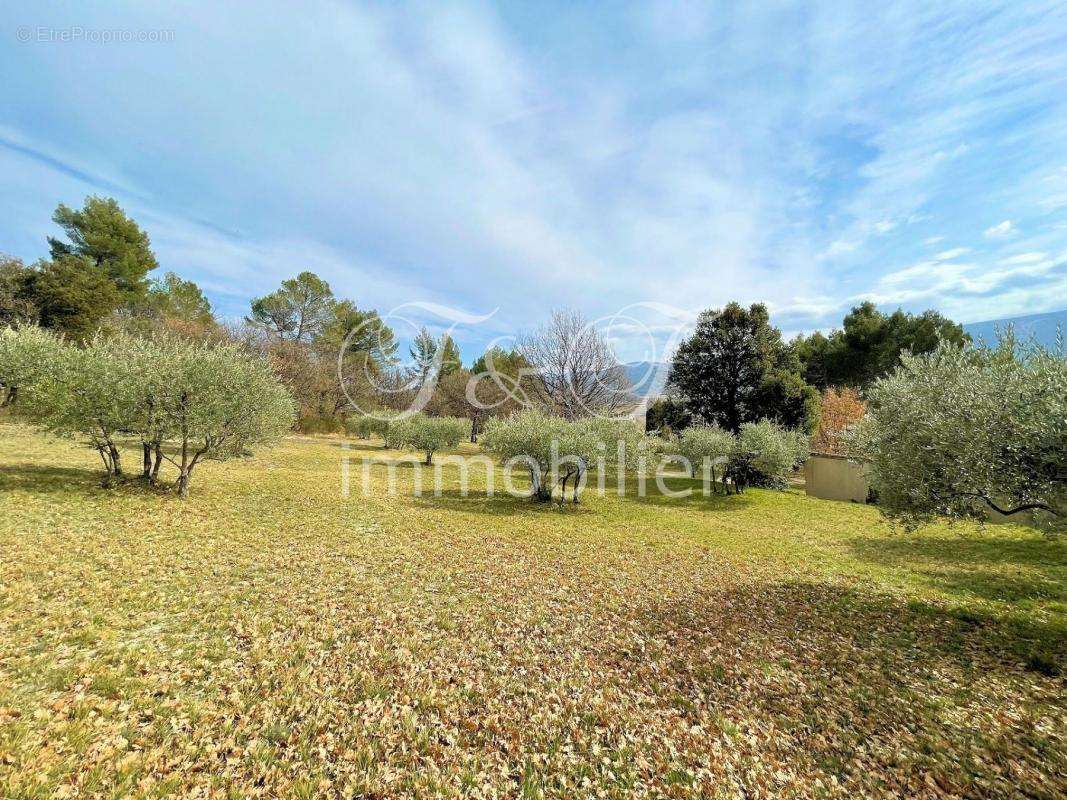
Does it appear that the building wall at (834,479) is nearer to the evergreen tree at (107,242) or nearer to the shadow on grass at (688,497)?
the shadow on grass at (688,497)

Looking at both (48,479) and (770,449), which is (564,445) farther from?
(48,479)

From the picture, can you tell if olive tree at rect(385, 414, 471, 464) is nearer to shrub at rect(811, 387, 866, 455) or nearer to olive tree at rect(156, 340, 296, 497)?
olive tree at rect(156, 340, 296, 497)

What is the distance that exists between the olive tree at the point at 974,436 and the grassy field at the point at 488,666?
2.27 metres

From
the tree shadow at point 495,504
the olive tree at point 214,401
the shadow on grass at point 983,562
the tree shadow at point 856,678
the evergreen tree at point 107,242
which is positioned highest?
the evergreen tree at point 107,242

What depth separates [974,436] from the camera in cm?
626

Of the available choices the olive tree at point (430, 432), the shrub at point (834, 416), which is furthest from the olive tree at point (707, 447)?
the olive tree at point (430, 432)

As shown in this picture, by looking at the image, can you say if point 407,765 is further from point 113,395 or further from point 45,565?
point 113,395

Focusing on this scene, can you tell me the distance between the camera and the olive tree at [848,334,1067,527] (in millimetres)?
5805

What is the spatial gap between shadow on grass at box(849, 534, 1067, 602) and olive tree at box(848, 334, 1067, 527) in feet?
11.3

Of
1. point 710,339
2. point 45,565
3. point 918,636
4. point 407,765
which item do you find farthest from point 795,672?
point 710,339

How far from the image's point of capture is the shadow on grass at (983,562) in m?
9.02

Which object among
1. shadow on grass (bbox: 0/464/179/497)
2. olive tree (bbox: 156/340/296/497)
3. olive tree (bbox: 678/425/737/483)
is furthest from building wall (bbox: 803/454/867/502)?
shadow on grass (bbox: 0/464/179/497)
